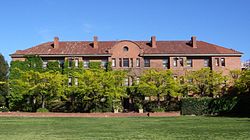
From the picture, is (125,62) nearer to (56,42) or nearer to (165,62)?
(165,62)

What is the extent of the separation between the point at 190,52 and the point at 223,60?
17.0ft

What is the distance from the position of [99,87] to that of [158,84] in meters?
7.83

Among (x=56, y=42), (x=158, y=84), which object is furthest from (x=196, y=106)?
(x=56, y=42)

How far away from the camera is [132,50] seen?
5353cm

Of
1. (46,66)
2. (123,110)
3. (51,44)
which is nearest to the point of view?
(123,110)

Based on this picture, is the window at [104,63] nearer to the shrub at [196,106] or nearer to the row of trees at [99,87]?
the row of trees at [99,87]

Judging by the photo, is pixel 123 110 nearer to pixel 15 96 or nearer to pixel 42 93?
pixel 42 93

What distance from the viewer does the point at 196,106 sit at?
45.0m

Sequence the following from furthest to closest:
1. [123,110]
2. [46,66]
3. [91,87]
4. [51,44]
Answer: [51,44] → [46,66] → [123,110] → [91,87]

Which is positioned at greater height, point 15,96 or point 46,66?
point 46,66

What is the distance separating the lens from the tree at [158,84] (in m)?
46.9

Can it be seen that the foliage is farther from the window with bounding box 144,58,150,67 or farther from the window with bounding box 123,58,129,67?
the window with bounding box 123,58,129,67

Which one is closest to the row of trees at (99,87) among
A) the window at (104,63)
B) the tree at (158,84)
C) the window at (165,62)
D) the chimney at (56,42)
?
the tree at (158,84)

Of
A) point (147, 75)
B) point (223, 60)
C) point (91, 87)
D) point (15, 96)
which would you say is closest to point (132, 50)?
point (147, 75)
